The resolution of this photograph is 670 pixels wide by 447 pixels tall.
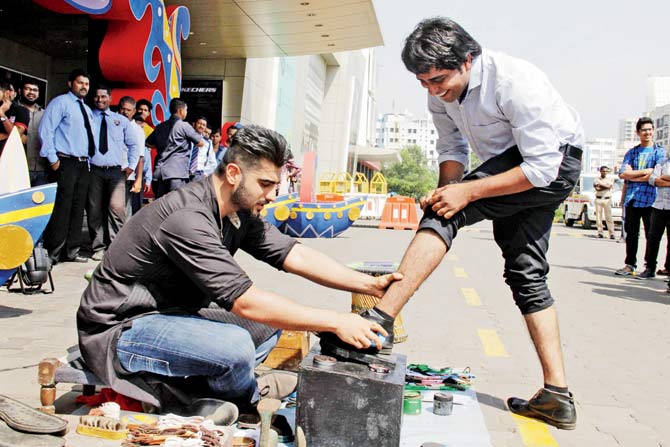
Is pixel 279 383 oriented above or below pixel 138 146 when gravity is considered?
below

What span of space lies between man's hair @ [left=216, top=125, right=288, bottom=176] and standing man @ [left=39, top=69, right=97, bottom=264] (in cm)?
552

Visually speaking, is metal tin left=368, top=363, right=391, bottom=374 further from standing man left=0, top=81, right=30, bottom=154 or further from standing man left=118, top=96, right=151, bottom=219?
standing man left=118, top=96, right=151, bottom=219

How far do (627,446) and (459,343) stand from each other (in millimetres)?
2130

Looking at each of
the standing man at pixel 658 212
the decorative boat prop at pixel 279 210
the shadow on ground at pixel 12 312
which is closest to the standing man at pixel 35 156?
the shadow on ground at pixel 12 312

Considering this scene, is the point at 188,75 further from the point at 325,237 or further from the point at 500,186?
the point at 500,186

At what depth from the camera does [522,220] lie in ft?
12.1

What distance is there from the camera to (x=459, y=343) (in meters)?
5.43

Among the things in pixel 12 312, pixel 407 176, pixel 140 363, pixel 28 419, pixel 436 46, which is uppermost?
pixel 407 176

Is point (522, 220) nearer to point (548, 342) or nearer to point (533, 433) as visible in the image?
point (548, 342)

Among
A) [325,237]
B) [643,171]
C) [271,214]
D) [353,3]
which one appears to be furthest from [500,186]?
[353,3]

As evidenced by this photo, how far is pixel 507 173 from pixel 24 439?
233 centimetres

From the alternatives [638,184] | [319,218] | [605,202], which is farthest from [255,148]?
[605,202]

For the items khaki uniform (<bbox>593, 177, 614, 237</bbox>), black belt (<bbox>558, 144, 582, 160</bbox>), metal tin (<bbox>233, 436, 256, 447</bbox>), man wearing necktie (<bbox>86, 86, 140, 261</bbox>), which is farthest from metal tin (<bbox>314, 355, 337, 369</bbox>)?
khaki uniform (<bbox>593, 177, 614, 237</bbox>)

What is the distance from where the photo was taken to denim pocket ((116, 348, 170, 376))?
10.1 ft
